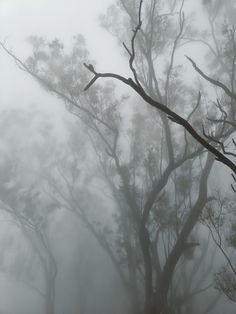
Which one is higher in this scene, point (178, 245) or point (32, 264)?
point (32, 264)

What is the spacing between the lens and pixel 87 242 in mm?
22391

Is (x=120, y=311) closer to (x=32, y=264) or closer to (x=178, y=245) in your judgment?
(x=32, y=264)

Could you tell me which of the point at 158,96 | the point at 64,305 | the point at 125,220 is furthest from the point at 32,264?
the point at 158,96

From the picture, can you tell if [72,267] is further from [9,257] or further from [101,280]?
[9,257]

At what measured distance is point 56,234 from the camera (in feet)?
74.7

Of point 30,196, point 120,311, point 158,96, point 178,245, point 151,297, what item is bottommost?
point 151,297

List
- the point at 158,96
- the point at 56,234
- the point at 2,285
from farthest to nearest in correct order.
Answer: the point at 2,285, the point at 56,234, the point at 158,96

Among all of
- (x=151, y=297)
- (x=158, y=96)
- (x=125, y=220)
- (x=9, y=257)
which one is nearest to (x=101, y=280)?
(x=9, y=257)

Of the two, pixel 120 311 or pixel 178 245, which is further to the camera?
pixel 120 311

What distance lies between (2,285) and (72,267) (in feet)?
18.4

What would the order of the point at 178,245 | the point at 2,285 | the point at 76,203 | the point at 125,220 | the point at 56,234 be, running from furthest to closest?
the point at 2,285 → the point at 56,234 → the point at 76,203 → the point at 125,220 → the point at 178,245

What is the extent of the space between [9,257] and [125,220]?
905cm

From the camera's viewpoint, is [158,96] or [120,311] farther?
[120,311]

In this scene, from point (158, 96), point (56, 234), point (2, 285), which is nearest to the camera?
point (158, 96)
